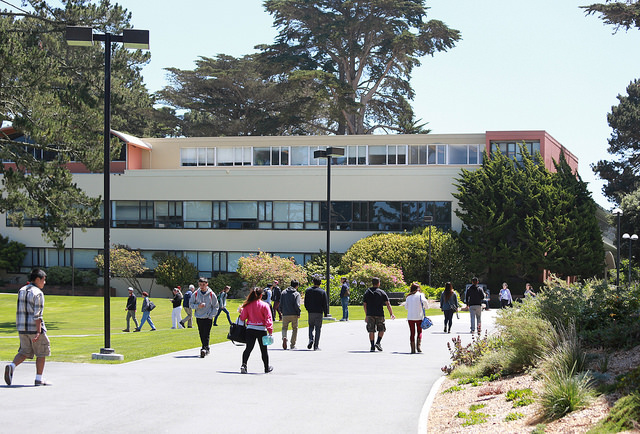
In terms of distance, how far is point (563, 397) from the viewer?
9297 mm

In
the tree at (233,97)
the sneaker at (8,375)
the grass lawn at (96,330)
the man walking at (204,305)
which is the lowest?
the grass lawn at (96,330)

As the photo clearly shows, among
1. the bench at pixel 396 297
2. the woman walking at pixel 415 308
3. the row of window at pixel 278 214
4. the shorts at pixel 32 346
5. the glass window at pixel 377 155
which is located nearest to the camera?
the shorts at pixel 32 346

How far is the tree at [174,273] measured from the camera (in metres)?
51.3

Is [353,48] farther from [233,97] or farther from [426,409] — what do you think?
[426,409]

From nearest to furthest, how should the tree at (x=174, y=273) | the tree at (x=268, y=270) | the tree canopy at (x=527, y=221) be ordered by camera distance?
the tree at (x=268, y=270)
the tree canopy at (x=527, y=221)
the tree at (x=174, y=273)

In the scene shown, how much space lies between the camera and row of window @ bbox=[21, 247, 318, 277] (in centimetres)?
5272

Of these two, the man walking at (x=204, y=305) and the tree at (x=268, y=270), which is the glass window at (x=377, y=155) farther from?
the man walking at (x=204, y=305)

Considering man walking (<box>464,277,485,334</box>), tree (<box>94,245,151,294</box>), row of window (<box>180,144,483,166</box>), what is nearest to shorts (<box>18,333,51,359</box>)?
man walking (<box>464,277,485,334</box>)

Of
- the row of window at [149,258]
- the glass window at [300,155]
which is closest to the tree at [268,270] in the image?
the row of window at [149,258]

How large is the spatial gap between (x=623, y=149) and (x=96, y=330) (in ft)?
191

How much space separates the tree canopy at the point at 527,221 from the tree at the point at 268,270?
33.4 ft

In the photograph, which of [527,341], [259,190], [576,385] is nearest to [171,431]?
[576,385]

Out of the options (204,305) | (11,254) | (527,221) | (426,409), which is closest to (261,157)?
(11,254)

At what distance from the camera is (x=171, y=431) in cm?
938
